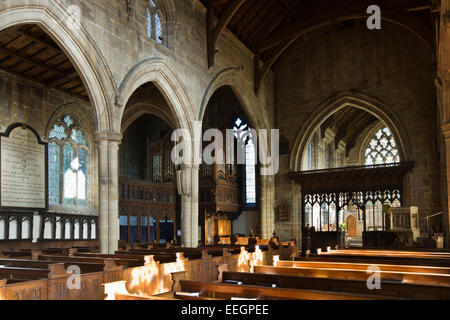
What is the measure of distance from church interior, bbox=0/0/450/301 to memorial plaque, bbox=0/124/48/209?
0.14 feet

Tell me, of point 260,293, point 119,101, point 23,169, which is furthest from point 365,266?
point 23,169

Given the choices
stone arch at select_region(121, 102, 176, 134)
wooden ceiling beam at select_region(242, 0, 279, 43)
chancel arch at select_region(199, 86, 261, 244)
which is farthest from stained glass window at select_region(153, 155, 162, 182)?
wooden ceiling beam at select_region(242, 0, 279, 43)

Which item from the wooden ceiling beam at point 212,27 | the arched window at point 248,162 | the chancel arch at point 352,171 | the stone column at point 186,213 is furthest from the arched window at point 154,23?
the arched window at point 248,162

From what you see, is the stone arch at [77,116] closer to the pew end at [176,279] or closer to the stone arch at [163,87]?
the stone arch at [163,87]

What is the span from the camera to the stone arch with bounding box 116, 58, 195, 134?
412 inches

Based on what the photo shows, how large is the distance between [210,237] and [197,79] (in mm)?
6964

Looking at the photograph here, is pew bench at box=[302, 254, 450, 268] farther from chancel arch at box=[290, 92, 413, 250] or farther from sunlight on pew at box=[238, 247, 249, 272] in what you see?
chancel arch at box=[290, 92, 413, 250]

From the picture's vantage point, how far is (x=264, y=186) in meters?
17.6

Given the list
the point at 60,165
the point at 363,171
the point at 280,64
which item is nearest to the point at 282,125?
the point at 280,64

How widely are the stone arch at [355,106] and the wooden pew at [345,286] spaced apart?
12346 mm

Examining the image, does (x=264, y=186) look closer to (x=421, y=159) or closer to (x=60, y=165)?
(x=421, y=159)
